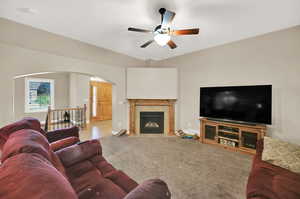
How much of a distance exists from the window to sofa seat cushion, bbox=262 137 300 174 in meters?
7.61

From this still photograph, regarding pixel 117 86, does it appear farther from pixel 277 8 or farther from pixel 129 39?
pixel 277 8

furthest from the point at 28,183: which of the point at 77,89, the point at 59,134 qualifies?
the point at 77,89

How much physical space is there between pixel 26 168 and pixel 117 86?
3.89 m

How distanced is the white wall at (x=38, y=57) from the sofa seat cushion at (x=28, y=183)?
2723mm

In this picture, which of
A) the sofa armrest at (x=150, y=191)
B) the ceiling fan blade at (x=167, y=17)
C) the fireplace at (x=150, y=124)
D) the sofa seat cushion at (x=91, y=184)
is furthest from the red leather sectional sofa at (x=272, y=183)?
the fireplace at (x=150, y=124)

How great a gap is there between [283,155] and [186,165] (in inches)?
55.6

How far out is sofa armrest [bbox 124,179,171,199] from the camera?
2.57ft

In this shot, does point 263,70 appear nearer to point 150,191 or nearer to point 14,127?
point 150,191

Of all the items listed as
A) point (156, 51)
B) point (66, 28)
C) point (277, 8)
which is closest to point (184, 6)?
point (277, 8)

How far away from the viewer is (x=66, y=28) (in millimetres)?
2881

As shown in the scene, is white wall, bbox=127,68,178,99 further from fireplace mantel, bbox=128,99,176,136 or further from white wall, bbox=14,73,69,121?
white wall, bbox=14,73,69,121

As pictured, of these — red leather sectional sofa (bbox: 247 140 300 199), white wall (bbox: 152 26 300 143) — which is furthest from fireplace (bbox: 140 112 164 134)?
red leather sectional sofa (bbox: 247 140 300 199)

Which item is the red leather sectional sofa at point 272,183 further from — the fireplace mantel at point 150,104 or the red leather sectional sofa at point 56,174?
the fireplace mantel at point 150,104

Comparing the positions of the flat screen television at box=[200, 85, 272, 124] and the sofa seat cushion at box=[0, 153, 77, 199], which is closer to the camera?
Result: the sofa seat cushion at box=[0, 153, 77, 199]
